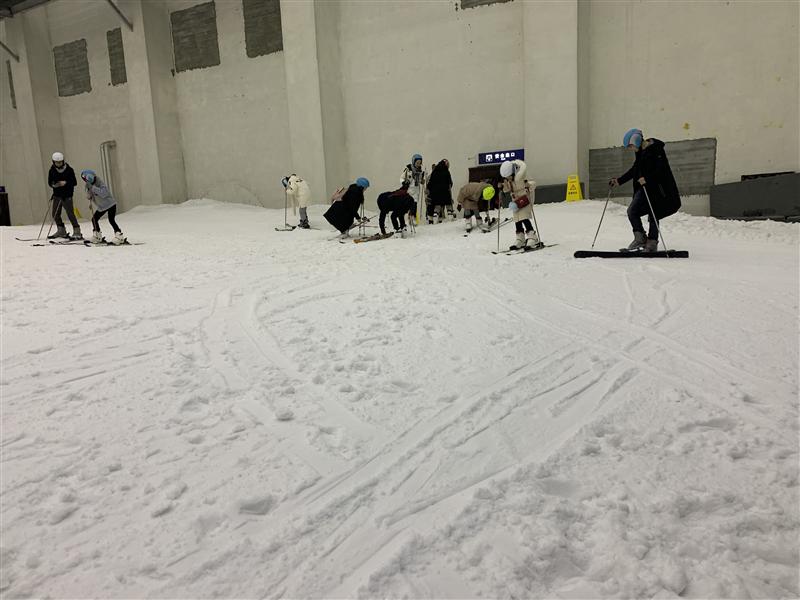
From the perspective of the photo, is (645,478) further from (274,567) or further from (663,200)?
(663,200)

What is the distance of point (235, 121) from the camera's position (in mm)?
18031

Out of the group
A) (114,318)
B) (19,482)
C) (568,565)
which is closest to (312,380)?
(19,482)

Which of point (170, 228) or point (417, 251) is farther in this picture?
point (170, 228)

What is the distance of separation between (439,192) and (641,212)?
6134 mm

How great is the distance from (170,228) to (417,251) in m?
8.67

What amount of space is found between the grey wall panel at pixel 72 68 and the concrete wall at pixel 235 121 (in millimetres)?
4956

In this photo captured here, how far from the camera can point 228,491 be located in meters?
2.15

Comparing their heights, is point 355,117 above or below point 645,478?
above

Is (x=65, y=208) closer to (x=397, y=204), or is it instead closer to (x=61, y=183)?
(x=61, y=183)

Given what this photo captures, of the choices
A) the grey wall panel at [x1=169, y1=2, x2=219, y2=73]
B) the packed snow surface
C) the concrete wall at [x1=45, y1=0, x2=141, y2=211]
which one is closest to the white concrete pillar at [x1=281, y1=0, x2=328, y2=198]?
the grey wall panel at [x1=169, y1=2, x2=219, y2=73]

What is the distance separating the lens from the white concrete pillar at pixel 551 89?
12.8 meters

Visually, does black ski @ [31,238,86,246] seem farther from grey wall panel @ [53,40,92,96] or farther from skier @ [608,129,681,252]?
grey wall panel @ [53,40,92,96]

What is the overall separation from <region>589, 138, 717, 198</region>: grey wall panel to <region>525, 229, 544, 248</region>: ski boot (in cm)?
671

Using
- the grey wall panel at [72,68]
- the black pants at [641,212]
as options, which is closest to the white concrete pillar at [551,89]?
the black pants at [641,212]
